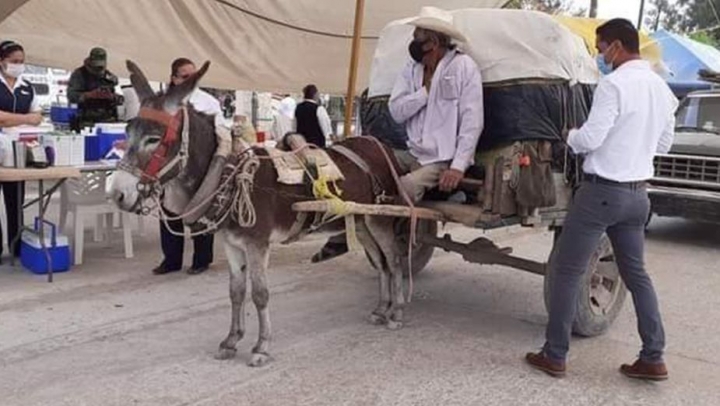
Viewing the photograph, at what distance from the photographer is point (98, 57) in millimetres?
7703

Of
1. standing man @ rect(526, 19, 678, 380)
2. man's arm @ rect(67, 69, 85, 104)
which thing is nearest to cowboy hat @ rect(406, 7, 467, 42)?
standing man @ rect(526, 19, 678, 380)

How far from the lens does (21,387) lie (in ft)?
14.1

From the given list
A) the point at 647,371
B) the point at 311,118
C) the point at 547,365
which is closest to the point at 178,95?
the point at 547,365

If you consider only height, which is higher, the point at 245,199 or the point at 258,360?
the point at 245,199

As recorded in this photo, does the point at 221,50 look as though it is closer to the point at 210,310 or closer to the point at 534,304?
the point at 210,310

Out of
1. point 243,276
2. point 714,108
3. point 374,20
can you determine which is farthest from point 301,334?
point 714,108

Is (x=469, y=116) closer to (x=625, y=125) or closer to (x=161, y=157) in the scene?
(x=625, y=125)

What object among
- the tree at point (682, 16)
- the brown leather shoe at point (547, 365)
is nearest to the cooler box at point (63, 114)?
the brown leather shoe at point (547, 365)

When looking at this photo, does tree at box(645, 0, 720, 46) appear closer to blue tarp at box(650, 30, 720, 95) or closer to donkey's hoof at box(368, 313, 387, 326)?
blue tarp at box(650, 30, 720, 95)

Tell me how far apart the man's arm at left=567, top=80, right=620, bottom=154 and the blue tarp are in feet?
52.3

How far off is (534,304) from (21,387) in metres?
4.05

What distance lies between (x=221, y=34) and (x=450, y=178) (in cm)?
438

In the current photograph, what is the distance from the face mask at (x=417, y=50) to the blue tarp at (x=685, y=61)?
50.2 ft

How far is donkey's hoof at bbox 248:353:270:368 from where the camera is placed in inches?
184
